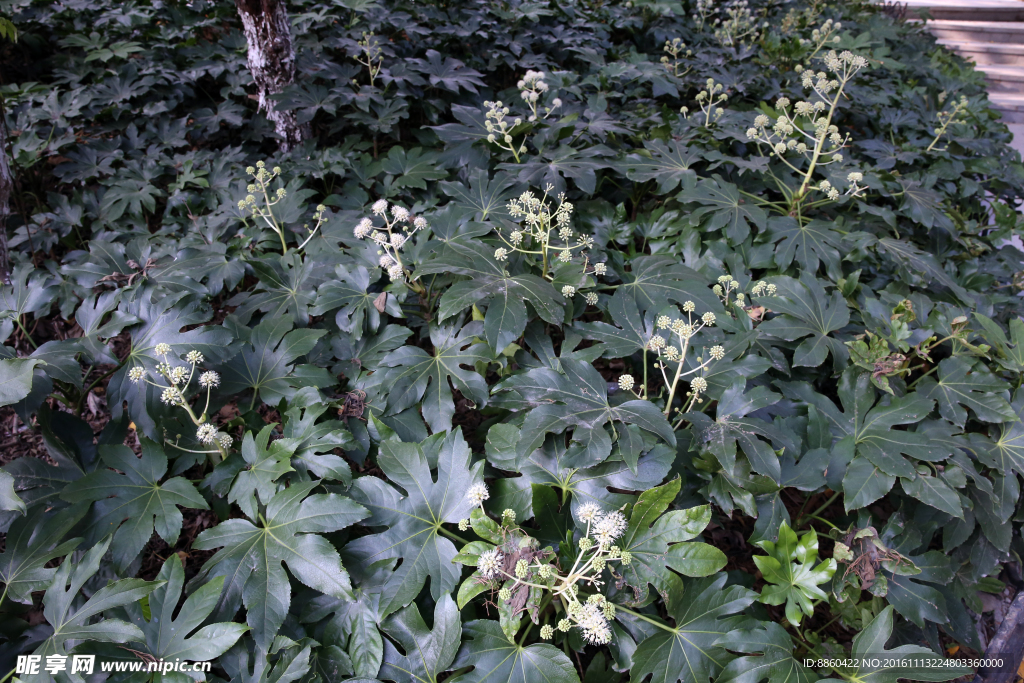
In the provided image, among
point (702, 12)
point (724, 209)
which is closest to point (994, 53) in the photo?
point (702, 12)

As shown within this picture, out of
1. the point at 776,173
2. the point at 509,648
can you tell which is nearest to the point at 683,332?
the point at 509,648

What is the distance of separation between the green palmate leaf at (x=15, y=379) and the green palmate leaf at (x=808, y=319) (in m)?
2.33

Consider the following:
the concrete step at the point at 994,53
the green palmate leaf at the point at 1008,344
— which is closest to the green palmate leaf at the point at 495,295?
the green palmate leaf at the point at 1008,344

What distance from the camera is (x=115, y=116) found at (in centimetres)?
343

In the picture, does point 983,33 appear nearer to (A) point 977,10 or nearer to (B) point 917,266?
(A) point 977,10

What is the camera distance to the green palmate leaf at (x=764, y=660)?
1364 millimetres

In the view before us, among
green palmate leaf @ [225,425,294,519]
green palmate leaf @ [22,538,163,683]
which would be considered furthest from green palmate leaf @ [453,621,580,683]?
green palmate leaf @ [22,538,163,683]

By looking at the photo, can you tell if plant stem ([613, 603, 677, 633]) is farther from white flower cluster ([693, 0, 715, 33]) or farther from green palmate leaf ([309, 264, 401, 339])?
white flower cluster ([693, 0, 715, 33])

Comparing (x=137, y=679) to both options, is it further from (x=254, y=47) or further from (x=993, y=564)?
(x=254, y=47)

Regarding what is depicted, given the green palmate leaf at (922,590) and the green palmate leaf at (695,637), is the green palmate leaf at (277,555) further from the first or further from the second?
the green palmate leaf at (922,590)

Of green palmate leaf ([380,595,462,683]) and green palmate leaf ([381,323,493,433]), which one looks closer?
green palmate leaf ([380,595,462,683])

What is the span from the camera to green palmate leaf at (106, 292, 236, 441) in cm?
165

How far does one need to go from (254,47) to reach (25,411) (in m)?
2.65

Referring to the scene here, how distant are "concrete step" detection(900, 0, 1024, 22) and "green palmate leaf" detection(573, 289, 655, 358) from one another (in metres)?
11.8
